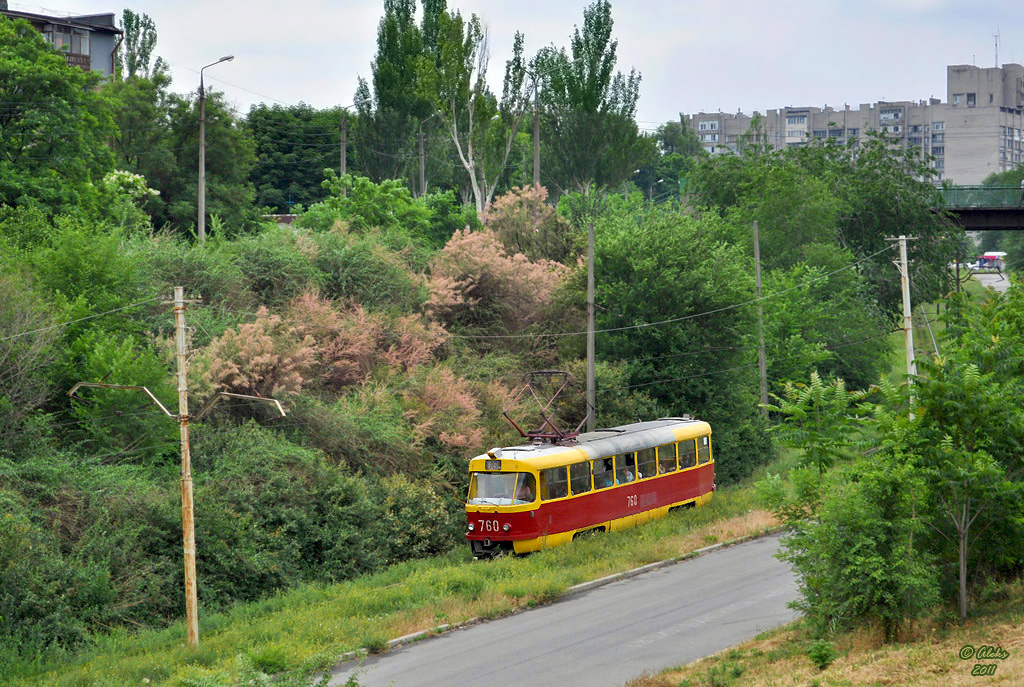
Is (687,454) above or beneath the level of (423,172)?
beneath

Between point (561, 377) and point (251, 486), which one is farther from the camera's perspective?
point (561, 377)

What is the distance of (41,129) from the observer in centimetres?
3631

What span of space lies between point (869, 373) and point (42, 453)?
137 ft

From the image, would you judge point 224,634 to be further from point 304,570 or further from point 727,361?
point 727,361

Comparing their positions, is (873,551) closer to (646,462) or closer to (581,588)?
(581,588)

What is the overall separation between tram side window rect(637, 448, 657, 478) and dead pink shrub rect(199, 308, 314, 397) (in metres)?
10.2

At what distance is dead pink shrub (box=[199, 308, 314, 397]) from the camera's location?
28766 millimetres

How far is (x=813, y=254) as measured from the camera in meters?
52.6

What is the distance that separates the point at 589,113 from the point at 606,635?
161 ft

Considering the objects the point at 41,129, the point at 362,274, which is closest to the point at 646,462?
the point at 362,274

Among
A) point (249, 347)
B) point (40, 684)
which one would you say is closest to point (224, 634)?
point (40, 684)

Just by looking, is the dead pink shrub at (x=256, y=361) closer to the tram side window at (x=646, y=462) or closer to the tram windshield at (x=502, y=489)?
the tram windshield at (x=502, y=489)

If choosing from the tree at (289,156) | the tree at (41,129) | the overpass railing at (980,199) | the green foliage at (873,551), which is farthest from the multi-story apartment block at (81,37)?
the green foliage at (873,551)

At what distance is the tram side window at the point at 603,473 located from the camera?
26.6 meters
